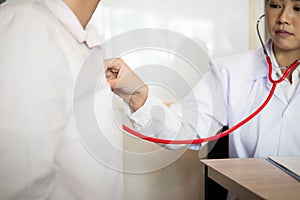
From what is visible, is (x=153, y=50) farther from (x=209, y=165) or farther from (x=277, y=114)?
(x=209, y=165)

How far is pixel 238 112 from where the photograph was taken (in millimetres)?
1177

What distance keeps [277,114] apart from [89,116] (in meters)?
0.69

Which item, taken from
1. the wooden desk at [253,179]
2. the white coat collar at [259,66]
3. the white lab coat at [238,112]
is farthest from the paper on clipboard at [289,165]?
the white coat collar at [259,66]

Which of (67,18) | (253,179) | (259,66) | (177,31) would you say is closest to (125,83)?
(67,18)

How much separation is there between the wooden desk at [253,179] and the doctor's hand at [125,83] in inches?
10.7

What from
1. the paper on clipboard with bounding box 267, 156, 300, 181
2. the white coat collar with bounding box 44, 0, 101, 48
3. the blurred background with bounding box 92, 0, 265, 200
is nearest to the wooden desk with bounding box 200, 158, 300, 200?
the paper on clipboard with bounding box 267, 156, 300, 181

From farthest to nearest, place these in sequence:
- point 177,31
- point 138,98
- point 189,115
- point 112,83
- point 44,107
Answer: point 177,31 → point 189,115 → point 138,98 → point 112,83 → point 44,107

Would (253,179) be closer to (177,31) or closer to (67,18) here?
(67,18)

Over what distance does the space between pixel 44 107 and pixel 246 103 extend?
0.80 m

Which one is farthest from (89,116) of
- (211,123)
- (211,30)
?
(211,30)

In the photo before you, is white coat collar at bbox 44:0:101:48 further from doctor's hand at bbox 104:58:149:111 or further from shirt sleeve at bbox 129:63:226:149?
shirt sleeve at bbox 129:63:226:149

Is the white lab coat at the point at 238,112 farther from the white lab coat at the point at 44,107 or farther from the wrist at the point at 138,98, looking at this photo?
the white lab coat at the point at 44,107

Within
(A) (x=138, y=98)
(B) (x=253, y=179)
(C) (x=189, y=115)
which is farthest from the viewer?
(C) (x=189, y=115)

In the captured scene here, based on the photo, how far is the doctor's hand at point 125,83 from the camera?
2.87 ft
